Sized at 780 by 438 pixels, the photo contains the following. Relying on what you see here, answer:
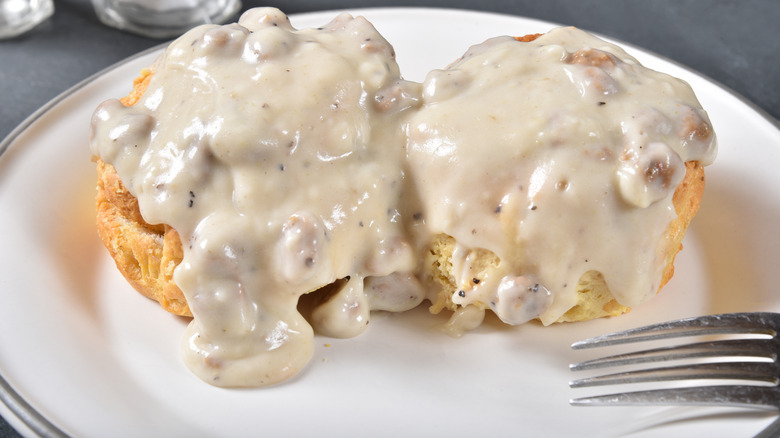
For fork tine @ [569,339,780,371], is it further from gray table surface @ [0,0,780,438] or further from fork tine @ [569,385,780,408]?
gray table surface @ [0,0,780,438]

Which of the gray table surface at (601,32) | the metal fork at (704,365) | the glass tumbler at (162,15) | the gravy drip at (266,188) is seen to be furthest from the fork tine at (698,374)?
the glass tumbler at (162,15)

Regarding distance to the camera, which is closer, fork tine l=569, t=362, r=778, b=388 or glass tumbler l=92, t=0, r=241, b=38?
fork tine l=569, t=362, r=778, b=388

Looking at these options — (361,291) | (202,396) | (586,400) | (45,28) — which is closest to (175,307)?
(202,396)

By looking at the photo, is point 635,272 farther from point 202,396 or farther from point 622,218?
point 202,396

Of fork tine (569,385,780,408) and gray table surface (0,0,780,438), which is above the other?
fork tine (569,385,780,408)

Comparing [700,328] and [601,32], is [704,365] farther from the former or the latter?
[601,32]

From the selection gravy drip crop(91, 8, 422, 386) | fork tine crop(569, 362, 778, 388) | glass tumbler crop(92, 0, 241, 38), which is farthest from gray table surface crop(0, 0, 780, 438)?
fork tine crop(569, 362, 778, 388)

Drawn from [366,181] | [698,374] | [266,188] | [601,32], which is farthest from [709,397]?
[601,32]

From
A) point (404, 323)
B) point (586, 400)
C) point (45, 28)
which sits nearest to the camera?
point (586, 400)
